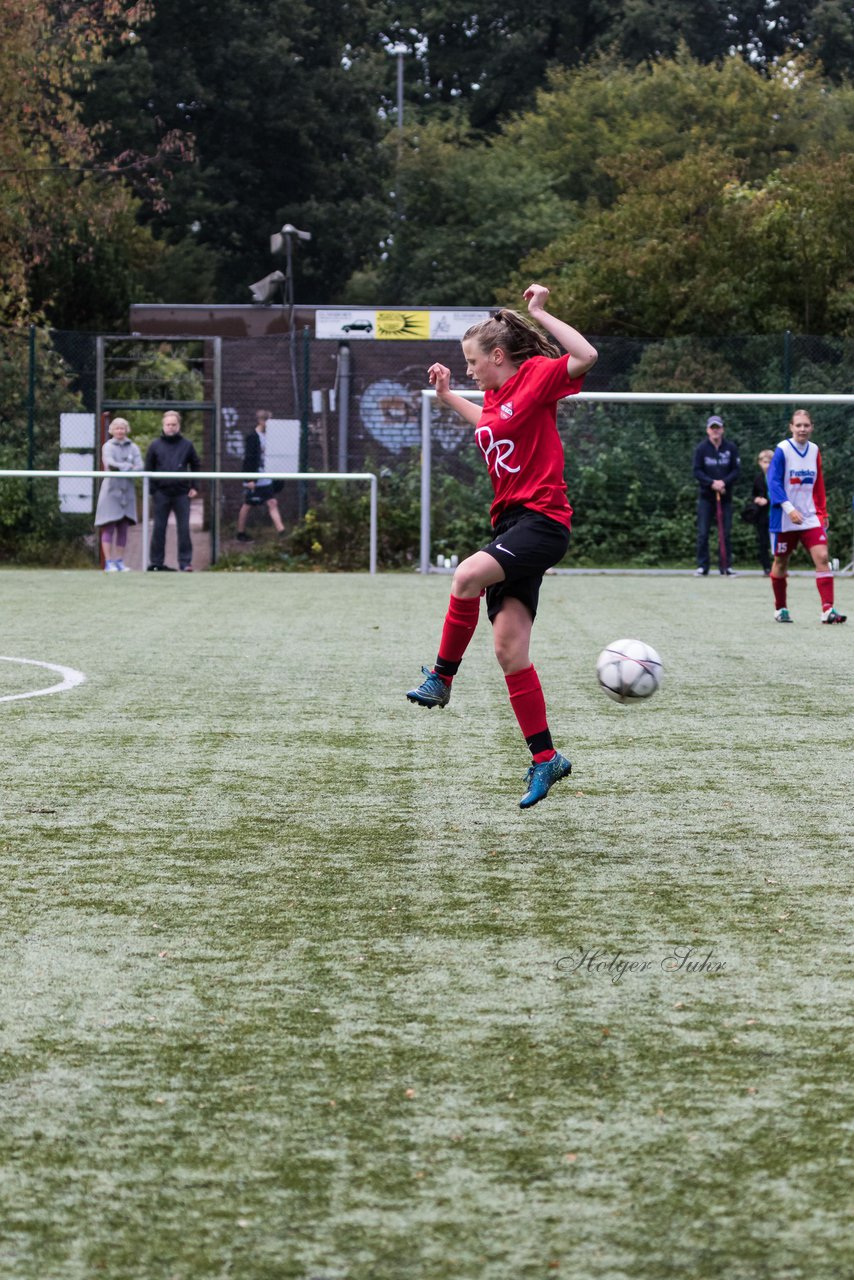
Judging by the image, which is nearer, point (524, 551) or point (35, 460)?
point (524, 551)

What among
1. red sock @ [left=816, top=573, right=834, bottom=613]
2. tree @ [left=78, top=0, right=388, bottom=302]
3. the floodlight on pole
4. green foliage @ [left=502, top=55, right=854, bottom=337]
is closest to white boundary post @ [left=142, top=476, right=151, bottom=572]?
the floodlight on pole

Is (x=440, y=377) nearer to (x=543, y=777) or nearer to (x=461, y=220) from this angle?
(x=543, y=777)

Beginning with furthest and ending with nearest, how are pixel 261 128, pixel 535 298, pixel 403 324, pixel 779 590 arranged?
pixel 261 128, pixel 403 324, pixel 779 590, pixel 535 298

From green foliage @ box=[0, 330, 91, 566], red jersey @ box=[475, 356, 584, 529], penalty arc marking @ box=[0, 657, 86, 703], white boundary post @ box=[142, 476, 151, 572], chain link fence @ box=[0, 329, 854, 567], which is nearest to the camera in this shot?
red jersey @ box=[475, 356, 584, 529]

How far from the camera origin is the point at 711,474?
20719 millimetres

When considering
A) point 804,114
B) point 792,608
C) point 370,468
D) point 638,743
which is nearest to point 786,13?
point 804,114

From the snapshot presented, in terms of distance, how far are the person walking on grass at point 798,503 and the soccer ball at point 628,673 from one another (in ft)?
23.6

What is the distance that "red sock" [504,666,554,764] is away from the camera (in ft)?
19.1

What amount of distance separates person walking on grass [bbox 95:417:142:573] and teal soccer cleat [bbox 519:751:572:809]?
15336mm

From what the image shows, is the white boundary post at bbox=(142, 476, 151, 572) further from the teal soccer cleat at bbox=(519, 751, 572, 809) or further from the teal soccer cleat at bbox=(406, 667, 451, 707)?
the teal soccer cleat at bbox=(519, 751, 572, 809)

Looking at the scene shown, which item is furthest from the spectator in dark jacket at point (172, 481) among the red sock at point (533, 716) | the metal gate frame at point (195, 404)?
the red sock at point (533, 716)

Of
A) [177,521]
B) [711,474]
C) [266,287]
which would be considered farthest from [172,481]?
[266,287]

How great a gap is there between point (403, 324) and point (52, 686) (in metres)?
16.9

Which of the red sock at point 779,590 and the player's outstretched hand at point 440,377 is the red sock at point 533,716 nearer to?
the player's outstretched hand at point 440,377
